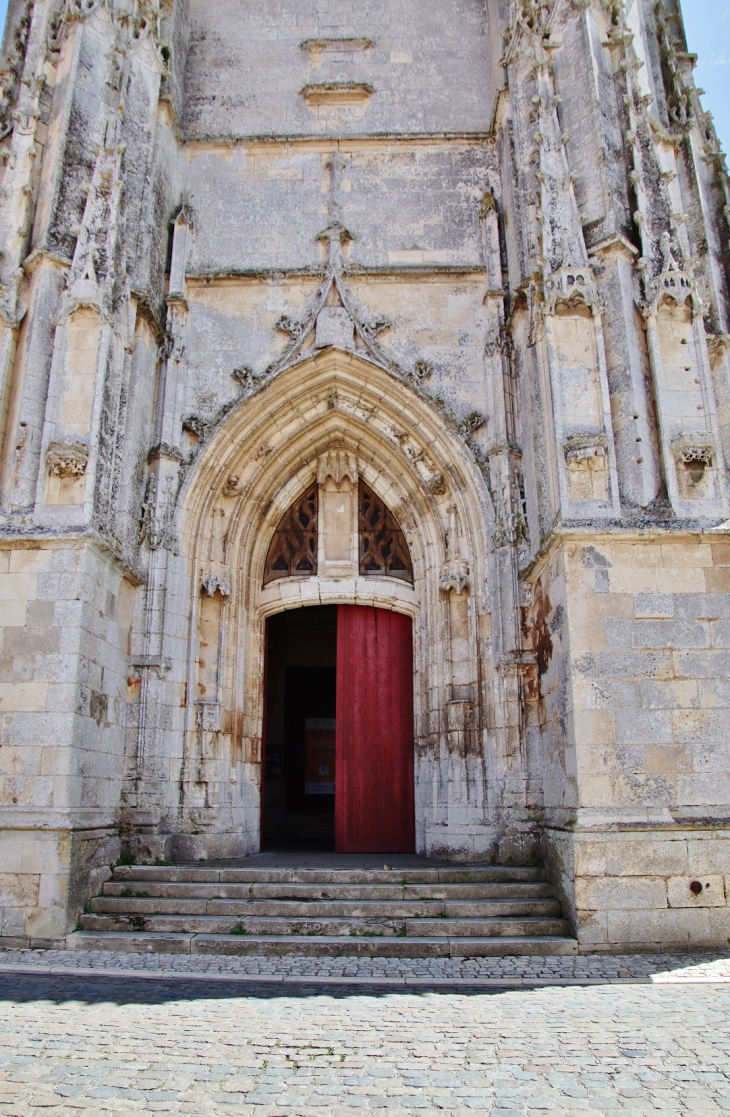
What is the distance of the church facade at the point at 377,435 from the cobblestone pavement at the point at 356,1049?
52.9 inches

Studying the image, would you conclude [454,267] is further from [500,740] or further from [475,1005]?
[475,1005]

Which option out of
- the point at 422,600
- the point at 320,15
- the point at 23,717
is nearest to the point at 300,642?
the point at 422,600

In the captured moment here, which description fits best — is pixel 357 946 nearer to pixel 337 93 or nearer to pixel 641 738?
pixel 641 738

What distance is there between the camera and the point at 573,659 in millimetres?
5680

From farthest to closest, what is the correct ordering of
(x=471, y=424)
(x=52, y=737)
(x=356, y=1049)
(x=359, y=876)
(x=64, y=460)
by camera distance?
(x=471, y=424) < (x=64, y=460) < (x=359, y=876) < (x=52, y=737) < (x=356, y=1049)

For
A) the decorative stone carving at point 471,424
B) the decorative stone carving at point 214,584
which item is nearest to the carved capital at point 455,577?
the decorative stone carving at point 471,424

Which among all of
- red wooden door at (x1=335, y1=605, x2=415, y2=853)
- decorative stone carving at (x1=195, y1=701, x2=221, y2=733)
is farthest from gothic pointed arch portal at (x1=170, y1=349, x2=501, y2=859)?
red wooden door at (x1=335, y1=605, x2=415, y2=853)

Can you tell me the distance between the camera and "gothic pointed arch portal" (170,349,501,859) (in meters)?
7.20

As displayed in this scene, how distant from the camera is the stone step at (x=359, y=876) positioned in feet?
20.0

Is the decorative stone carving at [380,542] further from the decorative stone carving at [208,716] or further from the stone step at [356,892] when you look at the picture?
the stone step at [356,892]

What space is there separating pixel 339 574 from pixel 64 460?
294cm

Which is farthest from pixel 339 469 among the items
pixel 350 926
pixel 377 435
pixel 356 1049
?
pixel 356 1049

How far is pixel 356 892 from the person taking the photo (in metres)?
5.87

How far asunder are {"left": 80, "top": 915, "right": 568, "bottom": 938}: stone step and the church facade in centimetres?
34
